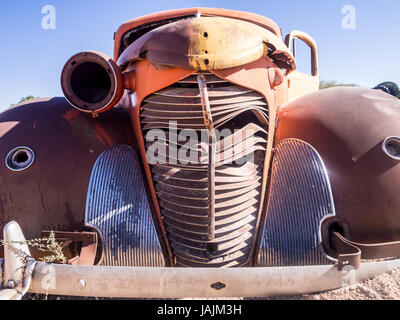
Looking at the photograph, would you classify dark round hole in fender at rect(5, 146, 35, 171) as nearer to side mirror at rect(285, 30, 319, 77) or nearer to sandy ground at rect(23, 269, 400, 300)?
sandy ground at rect(23, 269, 400, 300)

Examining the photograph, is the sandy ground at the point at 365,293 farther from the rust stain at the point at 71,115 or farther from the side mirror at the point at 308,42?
the side mirror at the point at 308,42

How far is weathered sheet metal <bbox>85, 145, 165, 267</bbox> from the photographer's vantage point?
5.91 ft

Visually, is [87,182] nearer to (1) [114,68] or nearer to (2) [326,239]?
(1) [114,68]

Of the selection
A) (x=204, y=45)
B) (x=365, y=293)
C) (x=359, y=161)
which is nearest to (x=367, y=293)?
(x=365, y=293)

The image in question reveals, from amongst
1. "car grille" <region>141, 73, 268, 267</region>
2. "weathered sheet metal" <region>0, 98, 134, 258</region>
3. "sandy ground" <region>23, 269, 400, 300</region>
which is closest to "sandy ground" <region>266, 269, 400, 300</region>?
"sandy ground" <region>23, 269, 400, 300</region>

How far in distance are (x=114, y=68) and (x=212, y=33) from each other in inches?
28.9

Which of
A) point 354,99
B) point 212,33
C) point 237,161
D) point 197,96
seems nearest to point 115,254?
point 237,161

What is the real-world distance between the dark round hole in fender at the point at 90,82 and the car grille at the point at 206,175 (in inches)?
17.5

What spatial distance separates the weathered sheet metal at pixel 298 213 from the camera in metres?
1.79

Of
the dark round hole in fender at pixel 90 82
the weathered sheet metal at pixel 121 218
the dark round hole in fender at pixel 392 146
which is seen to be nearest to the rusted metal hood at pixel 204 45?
the dark round hole in fender at pixel 90 82

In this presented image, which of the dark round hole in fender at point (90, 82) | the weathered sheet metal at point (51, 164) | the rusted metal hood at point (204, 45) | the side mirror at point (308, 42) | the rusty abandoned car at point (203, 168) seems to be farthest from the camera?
the side mirror at point (308, 42)

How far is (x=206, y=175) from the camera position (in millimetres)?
1753

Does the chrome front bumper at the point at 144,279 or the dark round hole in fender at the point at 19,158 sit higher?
the dark round hole in fender at the point at 19,158

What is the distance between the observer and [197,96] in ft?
5.46
